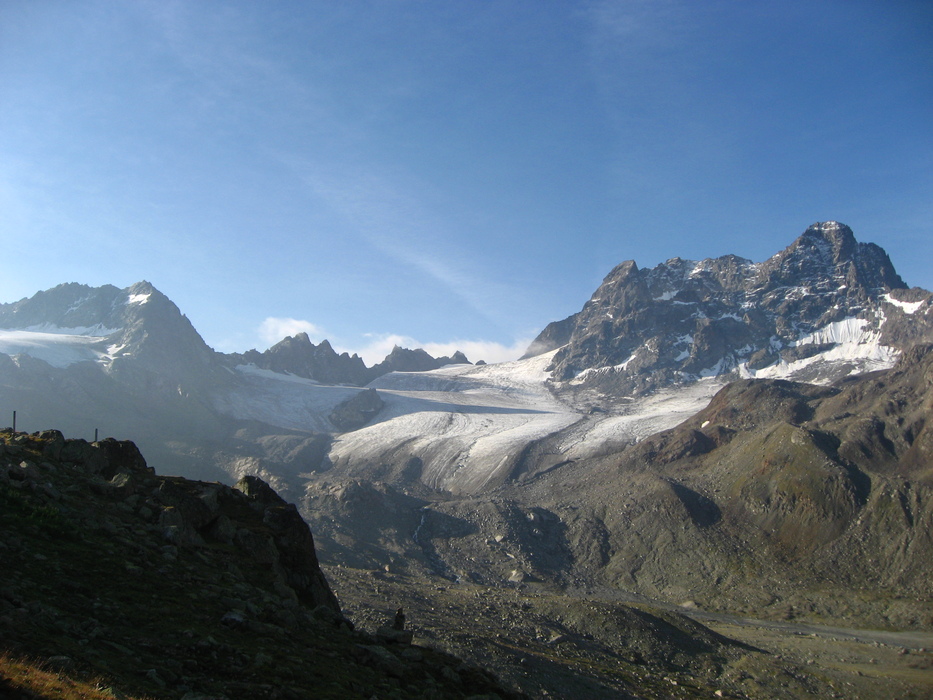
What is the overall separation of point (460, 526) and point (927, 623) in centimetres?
8468

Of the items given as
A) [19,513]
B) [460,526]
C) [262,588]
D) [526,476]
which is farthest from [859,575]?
[19,513]

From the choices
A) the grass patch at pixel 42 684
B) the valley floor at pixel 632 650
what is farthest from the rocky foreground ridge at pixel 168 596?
the valley floor at pixel 632 650

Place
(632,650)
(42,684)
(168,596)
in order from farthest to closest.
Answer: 1. (632,650)
2. (168,596)
3. (42,684)

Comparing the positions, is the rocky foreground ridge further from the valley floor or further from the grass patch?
the valley floor

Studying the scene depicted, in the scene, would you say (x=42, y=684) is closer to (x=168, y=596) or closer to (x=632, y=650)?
(x=168, y=596)

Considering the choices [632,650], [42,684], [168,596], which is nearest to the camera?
[42,684]

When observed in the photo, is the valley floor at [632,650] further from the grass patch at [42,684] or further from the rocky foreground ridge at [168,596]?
the grass patch at [42,684]

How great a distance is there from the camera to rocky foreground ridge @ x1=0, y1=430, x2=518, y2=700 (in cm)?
1510

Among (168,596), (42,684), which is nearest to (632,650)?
(168,596)

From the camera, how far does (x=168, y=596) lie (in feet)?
63.7

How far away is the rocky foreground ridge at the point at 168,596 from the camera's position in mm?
15102

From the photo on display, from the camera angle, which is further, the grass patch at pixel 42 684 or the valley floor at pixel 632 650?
the valley floor at pixel 632 650

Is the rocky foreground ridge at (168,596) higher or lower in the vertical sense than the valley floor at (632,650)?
higher

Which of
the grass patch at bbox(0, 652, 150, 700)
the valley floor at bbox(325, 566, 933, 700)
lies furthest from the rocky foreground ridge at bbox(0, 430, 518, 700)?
the valley floor at bbox(325, 566, 933, 700)
